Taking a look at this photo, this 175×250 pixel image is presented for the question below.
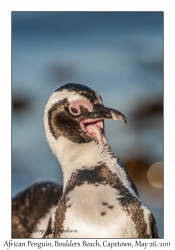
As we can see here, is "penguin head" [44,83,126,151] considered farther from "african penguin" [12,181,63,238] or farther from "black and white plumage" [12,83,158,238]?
"african penguin" [12,181,63,238]

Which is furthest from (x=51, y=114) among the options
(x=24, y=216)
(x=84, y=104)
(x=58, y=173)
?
(x=24, y=216)

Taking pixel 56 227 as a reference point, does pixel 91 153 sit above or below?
above

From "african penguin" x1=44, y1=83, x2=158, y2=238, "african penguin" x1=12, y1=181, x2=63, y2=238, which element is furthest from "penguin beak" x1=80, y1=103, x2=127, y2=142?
"african penguin" x1=12, y1=181, x2=63, y2=238

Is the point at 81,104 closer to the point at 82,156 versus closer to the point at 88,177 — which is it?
the point at 82,156

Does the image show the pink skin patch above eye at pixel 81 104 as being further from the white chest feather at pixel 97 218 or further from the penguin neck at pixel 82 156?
the white chest feather at pixel 97 218

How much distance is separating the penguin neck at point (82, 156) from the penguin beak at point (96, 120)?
0.06m

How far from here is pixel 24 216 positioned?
11.7 feet

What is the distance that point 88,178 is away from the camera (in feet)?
10.2

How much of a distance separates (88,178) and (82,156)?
14cm

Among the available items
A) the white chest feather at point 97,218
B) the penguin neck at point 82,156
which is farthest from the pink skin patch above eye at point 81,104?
the white chest feather at point 97,218

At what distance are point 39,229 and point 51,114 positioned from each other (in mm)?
→ 704

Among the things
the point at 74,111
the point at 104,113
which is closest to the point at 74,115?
the point at 74,111

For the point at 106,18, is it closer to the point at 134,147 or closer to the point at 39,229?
the point at 134,147

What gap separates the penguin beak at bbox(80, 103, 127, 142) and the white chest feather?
1.19ft
